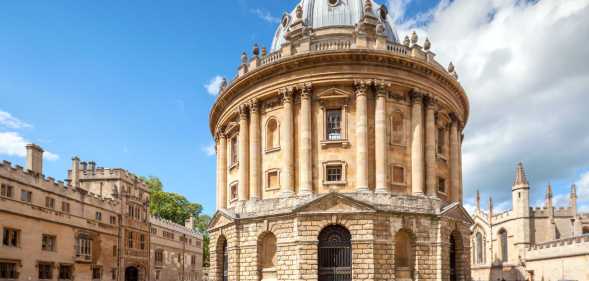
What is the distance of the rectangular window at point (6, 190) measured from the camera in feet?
132

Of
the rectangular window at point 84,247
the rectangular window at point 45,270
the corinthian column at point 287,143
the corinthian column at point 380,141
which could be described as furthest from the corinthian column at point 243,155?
the rectangular window at point 84,247

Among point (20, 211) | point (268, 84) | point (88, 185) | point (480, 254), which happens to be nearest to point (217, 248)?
point (268, 84)

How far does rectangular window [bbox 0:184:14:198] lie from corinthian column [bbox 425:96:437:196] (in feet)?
98.0

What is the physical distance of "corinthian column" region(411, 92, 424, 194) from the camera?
116 feet

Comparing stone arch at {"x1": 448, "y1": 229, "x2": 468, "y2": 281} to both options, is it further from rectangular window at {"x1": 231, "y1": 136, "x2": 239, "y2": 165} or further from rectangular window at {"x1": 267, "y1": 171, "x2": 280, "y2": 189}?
rectangular window at {"x1": 231, "y1": 136, "x2": 239, "y2": 165}

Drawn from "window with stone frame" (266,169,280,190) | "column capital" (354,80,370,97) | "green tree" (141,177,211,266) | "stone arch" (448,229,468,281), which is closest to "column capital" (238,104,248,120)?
"window with stone frame" (266,169,280,190)

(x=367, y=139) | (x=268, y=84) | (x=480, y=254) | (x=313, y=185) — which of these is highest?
(x=268, y=84)

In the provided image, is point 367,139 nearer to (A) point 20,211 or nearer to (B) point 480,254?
(A) point 20,211

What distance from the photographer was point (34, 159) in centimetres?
4606

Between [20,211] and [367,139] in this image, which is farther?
[20,211]

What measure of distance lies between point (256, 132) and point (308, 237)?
8.84m

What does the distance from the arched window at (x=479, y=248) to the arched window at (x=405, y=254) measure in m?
49.0

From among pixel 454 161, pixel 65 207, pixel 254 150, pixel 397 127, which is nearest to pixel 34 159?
pixel 65 207

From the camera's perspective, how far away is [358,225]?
1281 inches
